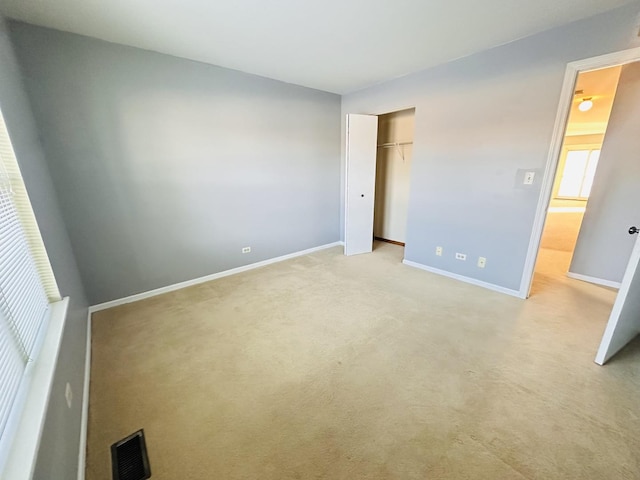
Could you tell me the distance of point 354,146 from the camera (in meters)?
3.63

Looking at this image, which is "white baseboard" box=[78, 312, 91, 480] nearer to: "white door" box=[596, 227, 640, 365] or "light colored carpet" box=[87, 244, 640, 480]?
"light colored carpet" box=[87, 244, 640, 480]

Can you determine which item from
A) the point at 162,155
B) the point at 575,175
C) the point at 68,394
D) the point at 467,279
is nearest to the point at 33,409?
the point at 68,394

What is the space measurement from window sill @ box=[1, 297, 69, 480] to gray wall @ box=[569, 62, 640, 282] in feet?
15.2

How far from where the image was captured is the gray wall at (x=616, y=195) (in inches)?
103

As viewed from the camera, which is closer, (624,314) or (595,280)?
(624,314)

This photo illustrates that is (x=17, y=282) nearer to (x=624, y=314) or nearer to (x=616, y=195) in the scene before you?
(x=624, y=314)

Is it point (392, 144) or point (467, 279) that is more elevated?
point (392, 144)

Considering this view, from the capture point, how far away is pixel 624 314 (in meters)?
1.69

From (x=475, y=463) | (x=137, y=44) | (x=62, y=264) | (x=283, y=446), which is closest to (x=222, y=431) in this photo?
(x=283, y=446)

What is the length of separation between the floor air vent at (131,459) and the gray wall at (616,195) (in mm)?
4490

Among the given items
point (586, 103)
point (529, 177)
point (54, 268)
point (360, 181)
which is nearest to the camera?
point (54, 268)

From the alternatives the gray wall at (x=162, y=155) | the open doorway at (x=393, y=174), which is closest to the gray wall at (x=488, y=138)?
the open doorway at (x=393, y=174)

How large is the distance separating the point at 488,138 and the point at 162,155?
3.40 m

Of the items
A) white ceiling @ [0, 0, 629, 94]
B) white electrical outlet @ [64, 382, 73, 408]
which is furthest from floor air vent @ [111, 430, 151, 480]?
white ceiling @ [0, 0, 629, 94]
